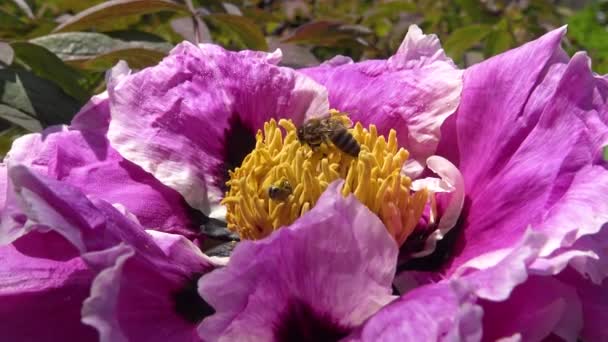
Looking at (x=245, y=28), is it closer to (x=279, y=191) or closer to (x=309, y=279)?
(x=279, y=191)

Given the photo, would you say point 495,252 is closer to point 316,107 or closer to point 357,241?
point 357,241

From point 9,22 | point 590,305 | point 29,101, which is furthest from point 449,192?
point 9,22

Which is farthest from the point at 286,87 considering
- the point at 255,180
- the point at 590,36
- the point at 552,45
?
the point at 590,36

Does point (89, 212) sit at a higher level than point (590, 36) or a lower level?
higher

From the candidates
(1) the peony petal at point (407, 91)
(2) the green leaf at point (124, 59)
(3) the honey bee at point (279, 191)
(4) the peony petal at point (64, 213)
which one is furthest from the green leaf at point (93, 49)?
(4) the peony petal at point (64, 213)

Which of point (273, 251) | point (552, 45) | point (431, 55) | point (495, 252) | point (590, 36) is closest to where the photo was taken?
point (273, 251)

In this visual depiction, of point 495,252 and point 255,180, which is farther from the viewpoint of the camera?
point 255,180
